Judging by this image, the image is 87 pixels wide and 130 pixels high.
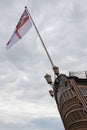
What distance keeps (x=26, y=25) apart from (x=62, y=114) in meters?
13.3

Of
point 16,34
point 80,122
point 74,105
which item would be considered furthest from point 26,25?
point 80,122

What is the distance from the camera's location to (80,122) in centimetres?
3098

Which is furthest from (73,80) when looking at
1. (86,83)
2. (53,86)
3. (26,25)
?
(26,25)

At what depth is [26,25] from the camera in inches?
1280

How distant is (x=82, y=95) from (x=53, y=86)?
7012 millimetres

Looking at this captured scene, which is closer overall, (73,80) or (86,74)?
(73,80)

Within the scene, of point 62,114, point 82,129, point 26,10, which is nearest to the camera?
point 82,129

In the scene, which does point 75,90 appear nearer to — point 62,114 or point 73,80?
point 73,80

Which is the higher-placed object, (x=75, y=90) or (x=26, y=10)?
(x=26, y=10)

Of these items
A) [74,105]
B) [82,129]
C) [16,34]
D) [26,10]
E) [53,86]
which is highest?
[26,10]

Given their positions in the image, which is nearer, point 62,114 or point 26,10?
point 26,10

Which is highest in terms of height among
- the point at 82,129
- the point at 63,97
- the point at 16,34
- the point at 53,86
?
the point at 16,34

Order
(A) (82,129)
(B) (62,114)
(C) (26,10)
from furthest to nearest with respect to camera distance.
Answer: (B) (62,114) < (C) (26,10) < (A) (82,129)

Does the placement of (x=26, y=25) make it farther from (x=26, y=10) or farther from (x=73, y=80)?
(x=73, y=80)
